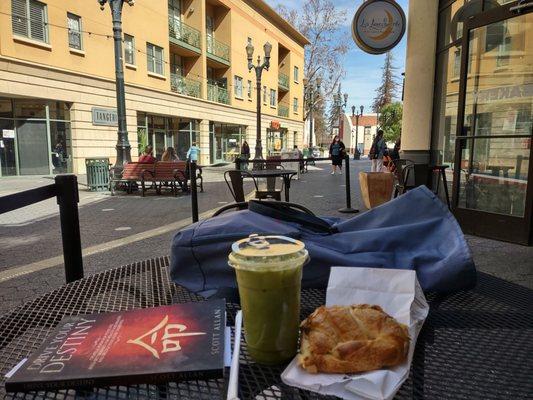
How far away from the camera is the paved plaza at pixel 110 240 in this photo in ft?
13.0

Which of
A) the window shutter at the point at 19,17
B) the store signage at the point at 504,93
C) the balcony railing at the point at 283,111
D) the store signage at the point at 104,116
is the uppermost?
the window shutter at the point at 19,17

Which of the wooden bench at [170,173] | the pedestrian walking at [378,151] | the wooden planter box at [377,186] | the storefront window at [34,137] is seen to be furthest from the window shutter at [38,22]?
the wooden planter box at [377,186]

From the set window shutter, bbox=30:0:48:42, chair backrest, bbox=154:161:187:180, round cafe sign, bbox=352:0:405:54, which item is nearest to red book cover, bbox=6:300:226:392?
round cafe sign, bbox=352:0:405:54

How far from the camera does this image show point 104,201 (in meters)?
9.88

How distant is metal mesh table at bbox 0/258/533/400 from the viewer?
824mm

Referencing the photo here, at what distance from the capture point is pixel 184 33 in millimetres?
24141

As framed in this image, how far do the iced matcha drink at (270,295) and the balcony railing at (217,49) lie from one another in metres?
27.2

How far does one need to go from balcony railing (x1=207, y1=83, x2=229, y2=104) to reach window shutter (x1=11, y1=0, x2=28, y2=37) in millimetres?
12990

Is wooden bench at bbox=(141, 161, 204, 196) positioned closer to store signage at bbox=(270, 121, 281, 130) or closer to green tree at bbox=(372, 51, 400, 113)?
store signage at bbox=(270, 121, 281, 130)

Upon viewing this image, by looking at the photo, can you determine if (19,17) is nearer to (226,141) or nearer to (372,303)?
(226,141)

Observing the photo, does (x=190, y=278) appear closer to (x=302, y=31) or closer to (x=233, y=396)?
(x=233, y=396)

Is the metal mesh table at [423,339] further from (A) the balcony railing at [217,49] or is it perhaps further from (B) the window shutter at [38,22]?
(A) the balcony railing at [217,49]

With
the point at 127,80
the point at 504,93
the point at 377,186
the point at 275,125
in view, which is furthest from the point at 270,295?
the point at 275,125

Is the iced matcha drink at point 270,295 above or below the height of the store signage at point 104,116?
below
